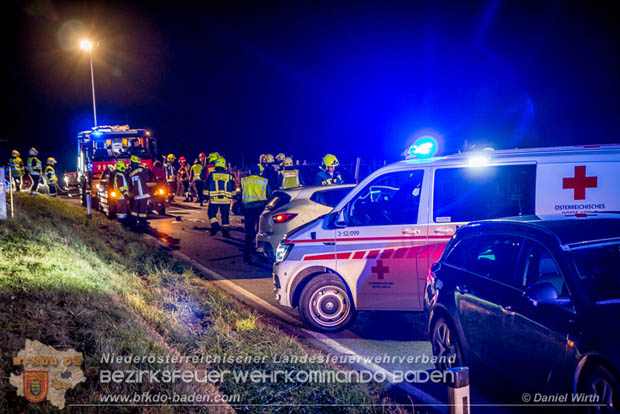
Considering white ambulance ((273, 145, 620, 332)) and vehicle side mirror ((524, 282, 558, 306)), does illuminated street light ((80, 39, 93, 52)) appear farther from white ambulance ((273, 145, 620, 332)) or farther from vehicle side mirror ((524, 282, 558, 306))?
vehicle side mirror ((524, 282, 558, 306))

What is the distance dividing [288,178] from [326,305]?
23.6 ft

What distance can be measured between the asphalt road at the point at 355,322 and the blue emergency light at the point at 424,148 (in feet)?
6.94

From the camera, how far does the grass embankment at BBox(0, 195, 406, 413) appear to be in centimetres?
434

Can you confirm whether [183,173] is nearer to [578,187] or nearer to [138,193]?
[138,193]

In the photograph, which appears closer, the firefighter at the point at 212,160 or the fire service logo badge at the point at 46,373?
the fire service logo badge at the point at 46,373

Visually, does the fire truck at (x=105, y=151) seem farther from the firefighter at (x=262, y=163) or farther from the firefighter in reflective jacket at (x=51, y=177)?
the firefighter at (x=262, y=163)

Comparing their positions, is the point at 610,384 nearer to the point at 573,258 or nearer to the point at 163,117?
the point at 573,258

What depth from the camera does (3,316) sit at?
17.7ft

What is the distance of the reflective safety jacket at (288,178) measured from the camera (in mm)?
13438

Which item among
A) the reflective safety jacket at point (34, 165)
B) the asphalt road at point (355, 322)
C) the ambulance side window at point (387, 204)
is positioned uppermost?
the reflective safety jacket at point (34, 165)

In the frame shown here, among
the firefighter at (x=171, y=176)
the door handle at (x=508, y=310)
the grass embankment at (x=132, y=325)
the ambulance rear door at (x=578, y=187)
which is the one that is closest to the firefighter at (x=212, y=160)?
the grass embankment at (x=132, y=325)

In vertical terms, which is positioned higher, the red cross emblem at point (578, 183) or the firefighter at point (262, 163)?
the firefighter at point (262, 163)

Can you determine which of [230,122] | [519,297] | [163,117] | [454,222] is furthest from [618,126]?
[163,117]

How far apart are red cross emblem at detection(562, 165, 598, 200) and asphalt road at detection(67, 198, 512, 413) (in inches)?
88.4
